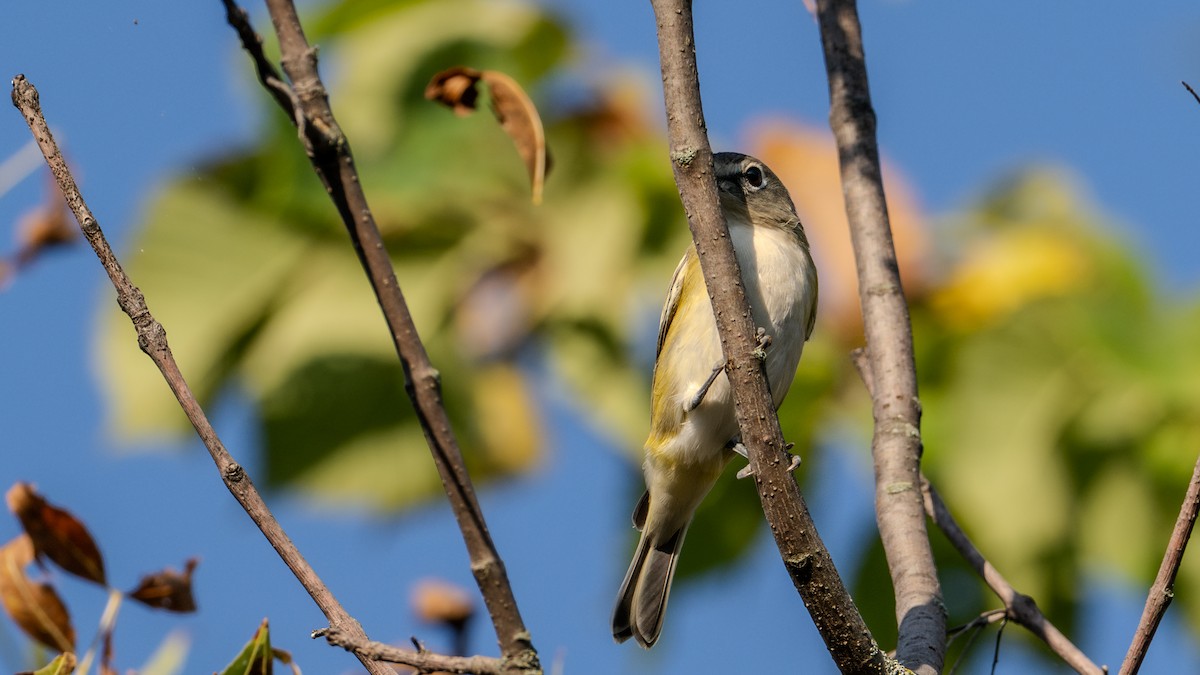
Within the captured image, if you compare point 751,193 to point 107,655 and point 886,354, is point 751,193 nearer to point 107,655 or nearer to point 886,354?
point 886,354

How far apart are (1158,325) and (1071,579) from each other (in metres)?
0.94

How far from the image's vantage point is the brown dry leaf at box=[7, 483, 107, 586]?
2.28 metres

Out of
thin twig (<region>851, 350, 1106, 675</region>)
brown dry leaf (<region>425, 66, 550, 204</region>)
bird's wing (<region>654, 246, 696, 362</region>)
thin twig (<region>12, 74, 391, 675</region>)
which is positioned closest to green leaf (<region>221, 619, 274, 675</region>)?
thin twig (<region>12, 74, 391, 675</region>)

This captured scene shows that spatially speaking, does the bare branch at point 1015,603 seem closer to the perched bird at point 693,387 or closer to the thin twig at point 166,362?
the perched bird at point 693,387

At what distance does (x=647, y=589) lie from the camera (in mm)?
4289

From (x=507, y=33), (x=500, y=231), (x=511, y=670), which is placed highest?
(x=507, y=33)

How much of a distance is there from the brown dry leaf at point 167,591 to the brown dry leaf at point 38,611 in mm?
130

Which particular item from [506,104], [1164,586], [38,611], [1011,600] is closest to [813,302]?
[1011,600]

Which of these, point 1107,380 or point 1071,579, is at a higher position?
point 1107,380

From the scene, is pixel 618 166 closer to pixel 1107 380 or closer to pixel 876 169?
pixel 876 169

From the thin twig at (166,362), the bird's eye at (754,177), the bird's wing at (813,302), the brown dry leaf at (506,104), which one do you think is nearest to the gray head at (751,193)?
the bird's eye at (754,177)

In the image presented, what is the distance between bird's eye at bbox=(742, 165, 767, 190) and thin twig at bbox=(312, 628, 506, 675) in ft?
10.5

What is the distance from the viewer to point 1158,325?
4.11 meters

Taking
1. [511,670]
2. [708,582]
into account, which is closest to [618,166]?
[708,582]
